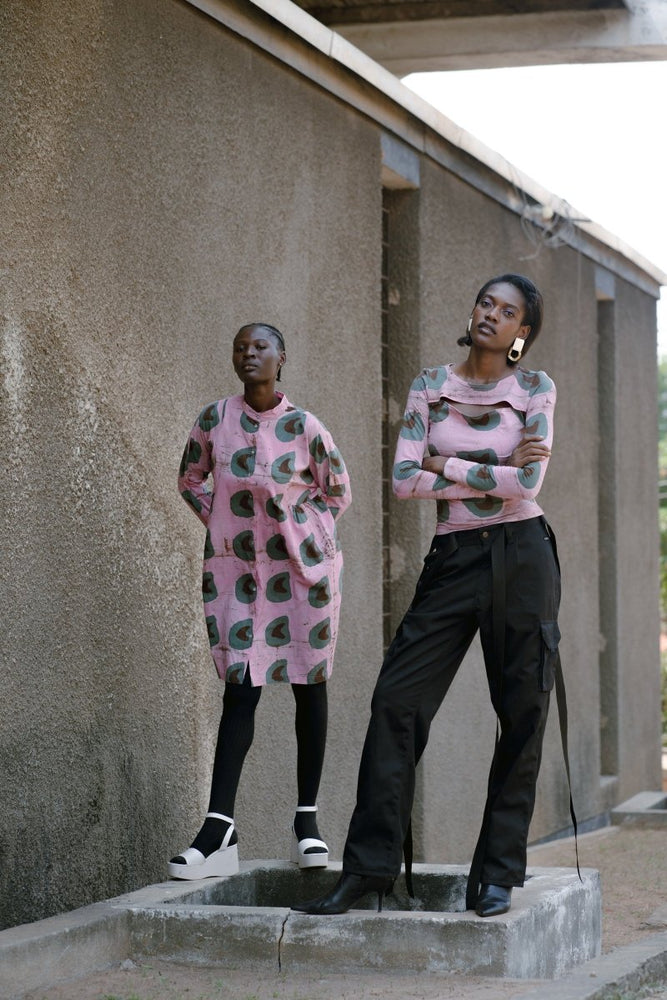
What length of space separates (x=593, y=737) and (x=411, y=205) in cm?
418

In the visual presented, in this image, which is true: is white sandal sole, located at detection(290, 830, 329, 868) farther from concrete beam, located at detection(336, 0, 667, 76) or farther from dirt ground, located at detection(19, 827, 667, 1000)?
concrete beam, located at detection(336, 0, 667, 76)

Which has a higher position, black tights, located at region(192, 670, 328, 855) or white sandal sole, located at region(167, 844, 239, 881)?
black tights, located at region(192, 670, 328, 855)

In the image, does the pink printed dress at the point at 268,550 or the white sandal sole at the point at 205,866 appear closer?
the white sandal sole at the point at 205,866

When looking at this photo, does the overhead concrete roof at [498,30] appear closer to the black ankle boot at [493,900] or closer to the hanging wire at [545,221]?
the hanging wire at [545,221]

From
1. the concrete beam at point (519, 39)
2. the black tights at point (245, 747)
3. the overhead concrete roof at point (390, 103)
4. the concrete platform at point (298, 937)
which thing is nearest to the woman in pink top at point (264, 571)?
the black tights at point (245, 747)

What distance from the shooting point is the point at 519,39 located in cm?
959

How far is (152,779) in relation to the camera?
544 cm

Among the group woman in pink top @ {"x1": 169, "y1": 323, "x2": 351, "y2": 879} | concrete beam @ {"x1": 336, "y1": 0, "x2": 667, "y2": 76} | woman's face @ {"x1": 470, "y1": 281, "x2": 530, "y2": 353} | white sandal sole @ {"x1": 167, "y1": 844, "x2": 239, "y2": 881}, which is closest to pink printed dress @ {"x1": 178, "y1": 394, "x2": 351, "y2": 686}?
woman in pink top @ {"x1": 169, "y1": 323, "x2": 351, "y2": 879}

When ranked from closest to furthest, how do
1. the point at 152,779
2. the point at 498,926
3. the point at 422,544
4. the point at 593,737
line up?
the point at 498,926
the point at 152,779
the point at 422,544
the point at 593,737

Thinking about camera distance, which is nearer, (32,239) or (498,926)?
(498,926)

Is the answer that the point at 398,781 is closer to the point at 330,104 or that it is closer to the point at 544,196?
the point at 330,104

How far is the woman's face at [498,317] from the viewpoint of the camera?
4.61 meters

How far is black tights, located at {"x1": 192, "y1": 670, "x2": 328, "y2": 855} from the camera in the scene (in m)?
4.89

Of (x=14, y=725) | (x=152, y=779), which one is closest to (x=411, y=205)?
(x=152, y=779)
